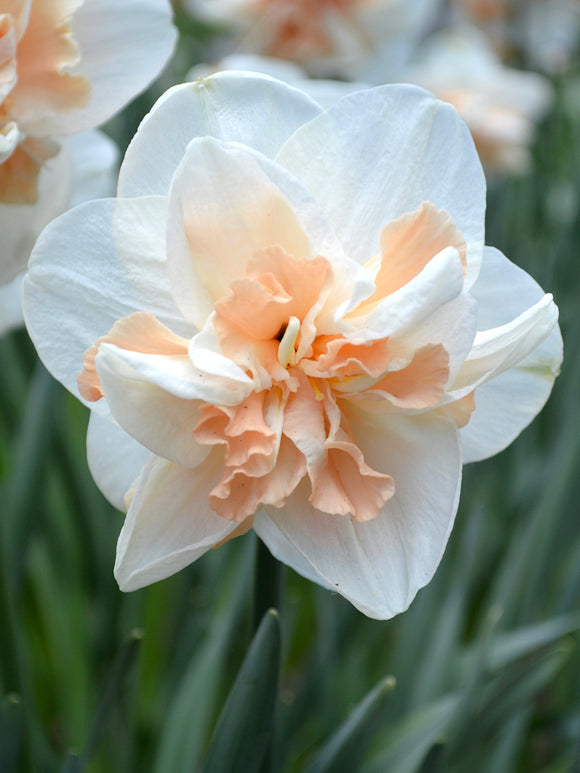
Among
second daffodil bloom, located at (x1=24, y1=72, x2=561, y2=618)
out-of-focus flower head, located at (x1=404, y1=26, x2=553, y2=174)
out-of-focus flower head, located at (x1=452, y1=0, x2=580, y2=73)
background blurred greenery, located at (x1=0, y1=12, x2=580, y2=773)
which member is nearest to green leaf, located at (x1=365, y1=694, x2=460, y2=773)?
background blurred greenery, located at (x1=0, y1=12, x2=580, y2=773)

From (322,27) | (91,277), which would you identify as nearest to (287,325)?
(91,277)

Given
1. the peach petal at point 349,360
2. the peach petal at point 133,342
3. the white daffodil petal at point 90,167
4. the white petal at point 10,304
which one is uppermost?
the peach petal at point 349,360

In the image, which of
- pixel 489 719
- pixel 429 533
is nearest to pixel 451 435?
pixel 429 533

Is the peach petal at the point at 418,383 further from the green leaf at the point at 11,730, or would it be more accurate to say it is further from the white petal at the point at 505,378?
the green leaf at the point at 11,730

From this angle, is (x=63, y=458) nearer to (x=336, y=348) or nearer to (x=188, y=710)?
(x=188, y=710)

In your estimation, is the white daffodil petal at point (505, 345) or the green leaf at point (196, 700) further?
the green leaf at point (196, 700)

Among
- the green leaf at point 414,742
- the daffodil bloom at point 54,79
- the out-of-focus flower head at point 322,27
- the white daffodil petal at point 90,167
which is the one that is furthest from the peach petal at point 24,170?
the out-of-focus flower head at point 322,27
